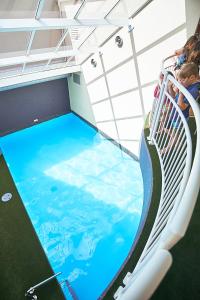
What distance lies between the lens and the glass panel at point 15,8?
10.7 feet

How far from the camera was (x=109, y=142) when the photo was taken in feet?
24.5

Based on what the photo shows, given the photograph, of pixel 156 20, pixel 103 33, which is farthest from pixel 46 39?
pixel 156 20

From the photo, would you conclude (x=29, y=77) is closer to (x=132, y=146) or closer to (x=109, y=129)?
(x=109, y=129)

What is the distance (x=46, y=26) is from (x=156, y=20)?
207 cm

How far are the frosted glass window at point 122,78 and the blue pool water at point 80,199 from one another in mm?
2143

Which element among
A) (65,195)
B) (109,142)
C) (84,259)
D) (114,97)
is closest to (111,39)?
(114,97)

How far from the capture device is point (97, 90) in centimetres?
707

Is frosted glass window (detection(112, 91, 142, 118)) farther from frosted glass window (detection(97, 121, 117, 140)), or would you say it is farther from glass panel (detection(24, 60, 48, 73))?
glass panel (detection(24, 60, 48, 73))

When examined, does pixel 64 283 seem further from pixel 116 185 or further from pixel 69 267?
pixel 116 185

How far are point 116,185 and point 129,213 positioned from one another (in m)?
1.03

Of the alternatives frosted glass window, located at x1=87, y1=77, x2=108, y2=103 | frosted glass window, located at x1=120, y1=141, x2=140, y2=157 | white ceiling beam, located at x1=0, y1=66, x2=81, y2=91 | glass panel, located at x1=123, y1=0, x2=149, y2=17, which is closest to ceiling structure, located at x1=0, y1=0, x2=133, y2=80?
glass panel, located at x1=123, y1=0, x2=149, y2=17

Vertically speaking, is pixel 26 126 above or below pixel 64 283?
above

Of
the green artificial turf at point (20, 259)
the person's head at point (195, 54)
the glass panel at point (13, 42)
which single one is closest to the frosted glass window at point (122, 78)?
the person's head at point (195, 54)

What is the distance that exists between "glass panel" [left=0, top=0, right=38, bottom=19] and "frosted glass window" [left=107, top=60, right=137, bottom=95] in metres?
2.50
